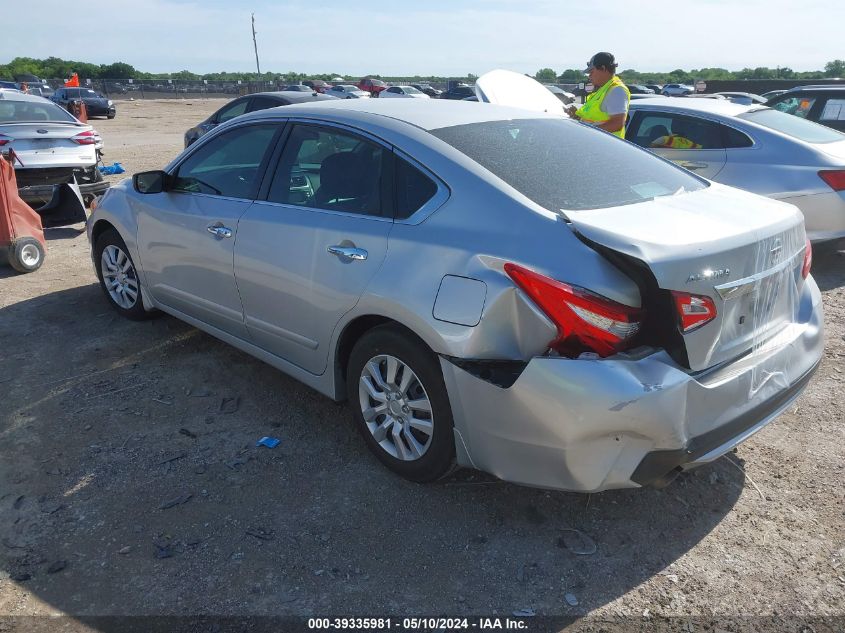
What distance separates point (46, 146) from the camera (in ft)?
27.5

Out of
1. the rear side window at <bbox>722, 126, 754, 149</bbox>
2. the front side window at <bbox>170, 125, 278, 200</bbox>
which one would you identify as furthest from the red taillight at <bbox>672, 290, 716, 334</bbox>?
the rear side window at <bbox>722, 126, 754, 149</bbox>

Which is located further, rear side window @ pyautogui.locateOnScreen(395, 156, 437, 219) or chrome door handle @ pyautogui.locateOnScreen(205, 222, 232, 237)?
chrome door handle @ pyautogui.locateOnScreen(205, 222, 232, 237)

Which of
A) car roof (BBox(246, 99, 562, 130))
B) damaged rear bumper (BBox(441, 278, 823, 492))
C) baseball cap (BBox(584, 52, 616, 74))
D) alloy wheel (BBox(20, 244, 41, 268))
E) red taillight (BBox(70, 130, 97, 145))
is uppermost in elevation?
baseball cap (BBox(584, 52, 616, 74))

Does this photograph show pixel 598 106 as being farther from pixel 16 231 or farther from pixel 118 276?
pixel 16 231

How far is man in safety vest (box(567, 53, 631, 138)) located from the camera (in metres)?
5.96

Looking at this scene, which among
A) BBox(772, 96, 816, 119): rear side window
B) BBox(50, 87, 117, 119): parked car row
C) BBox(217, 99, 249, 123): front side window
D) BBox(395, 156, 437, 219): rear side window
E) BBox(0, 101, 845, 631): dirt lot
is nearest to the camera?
BBox(0, 101, 845, 631): dirt lot

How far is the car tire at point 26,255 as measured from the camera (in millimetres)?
6258

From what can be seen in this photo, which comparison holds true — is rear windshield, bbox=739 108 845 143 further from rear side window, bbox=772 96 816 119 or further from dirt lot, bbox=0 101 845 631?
dirt lot, bbox=0 101 845 631

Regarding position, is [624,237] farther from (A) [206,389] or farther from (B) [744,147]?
(B) [744,147]

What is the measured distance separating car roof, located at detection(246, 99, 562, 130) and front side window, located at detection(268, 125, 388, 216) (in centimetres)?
13

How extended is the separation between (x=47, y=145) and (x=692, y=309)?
28.1 ft

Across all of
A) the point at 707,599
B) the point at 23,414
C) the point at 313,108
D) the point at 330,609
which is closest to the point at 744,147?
the point at 313,108

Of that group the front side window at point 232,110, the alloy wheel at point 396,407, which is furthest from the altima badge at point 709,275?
the front side window at point 232,110

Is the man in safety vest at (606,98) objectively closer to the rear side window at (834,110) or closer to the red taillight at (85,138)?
the rear side window at (834,110)
